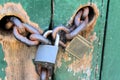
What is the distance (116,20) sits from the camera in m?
1.01

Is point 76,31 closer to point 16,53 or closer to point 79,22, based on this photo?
point 79,22

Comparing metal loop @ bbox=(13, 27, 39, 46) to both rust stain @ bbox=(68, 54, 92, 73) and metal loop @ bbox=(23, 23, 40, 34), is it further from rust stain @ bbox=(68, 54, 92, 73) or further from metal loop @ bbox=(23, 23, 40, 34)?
rust stain @ bbox=(68, 54, 92, 73)

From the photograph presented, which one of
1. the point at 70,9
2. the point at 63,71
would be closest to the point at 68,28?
the point at 70,9

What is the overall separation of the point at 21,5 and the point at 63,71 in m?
0.26

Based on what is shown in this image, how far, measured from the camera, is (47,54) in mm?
848

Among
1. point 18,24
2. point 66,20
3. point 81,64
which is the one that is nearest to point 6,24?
point 18,24

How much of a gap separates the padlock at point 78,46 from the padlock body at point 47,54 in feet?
0.24

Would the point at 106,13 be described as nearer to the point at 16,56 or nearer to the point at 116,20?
the point at 116,20

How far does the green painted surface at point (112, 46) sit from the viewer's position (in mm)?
995

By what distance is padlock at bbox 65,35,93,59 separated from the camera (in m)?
0.92

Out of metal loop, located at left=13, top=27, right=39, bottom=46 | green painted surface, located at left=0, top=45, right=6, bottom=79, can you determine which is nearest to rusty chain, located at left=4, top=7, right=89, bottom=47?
metal loop, located at left=13, top=27, right=39, bottom=46

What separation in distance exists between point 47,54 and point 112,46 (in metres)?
0.29

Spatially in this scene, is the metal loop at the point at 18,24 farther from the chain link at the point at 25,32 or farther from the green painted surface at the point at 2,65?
the green painted surface at the point at 2,65

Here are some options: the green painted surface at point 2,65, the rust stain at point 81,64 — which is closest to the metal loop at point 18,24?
the green painted surface at point 2,65
